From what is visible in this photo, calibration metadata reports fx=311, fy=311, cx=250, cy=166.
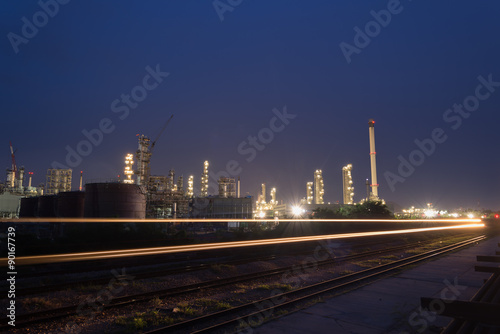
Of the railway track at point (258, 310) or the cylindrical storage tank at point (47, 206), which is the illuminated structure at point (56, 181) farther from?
the railway track at point (258, 310)

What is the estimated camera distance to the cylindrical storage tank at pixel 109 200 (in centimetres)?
3750

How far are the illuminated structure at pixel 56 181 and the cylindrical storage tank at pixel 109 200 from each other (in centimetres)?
5368

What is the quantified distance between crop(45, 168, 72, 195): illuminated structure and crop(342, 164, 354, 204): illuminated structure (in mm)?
93719

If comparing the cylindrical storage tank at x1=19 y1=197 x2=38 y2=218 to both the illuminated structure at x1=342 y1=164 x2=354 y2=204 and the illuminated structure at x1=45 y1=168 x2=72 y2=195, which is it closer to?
the illuminated structure at x1=45 y1=168 x2=72 y2=195

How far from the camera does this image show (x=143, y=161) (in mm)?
58031

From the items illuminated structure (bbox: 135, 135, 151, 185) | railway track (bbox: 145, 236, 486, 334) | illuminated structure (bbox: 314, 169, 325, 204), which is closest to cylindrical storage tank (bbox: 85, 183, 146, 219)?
illuminated structure (bbox: 135, 135, 151, 185)

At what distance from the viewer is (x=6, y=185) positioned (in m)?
86.1

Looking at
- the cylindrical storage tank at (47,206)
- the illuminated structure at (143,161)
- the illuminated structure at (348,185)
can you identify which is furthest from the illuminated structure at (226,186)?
the illuminated structure at (348,185)

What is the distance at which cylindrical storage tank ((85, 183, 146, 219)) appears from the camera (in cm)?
3750

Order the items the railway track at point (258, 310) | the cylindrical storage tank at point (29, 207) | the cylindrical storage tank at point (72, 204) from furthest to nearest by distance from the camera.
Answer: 1. the cylindrical storage tank at point (29, 207)
2. the cylindrical storage tank at point (72, 204)
3. the railway track at point (258, 310)

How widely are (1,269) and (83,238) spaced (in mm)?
6518

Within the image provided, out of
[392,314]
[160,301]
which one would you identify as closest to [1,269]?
[160,301]

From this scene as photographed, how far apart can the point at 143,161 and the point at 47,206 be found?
16685mm

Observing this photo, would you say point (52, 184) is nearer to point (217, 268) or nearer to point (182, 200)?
point (182, 200)
